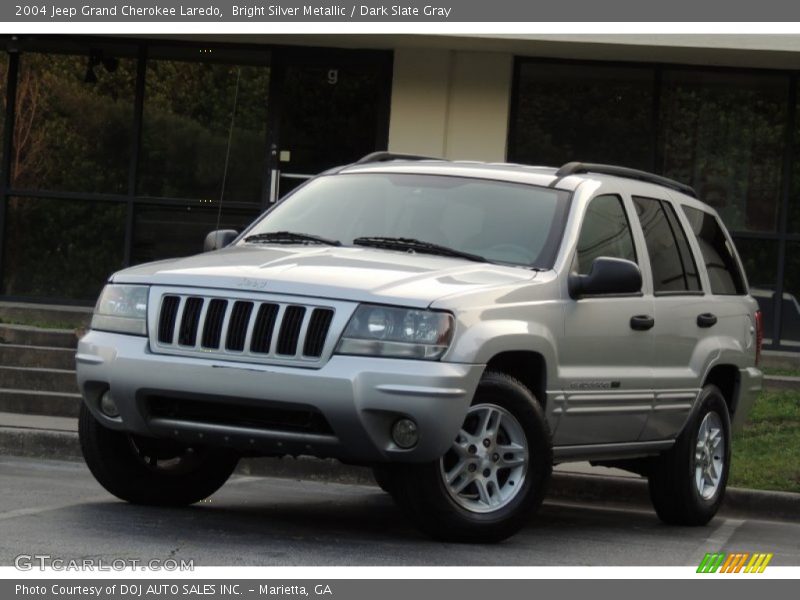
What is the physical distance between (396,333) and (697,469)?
2996 mm

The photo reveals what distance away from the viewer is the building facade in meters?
17.0

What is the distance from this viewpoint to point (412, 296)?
7145mm

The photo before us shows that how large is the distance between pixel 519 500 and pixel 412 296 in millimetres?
1101

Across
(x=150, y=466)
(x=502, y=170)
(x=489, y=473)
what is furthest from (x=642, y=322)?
(x=150, y=466)

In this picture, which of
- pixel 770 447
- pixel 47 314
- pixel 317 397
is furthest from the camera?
pixel 47 314

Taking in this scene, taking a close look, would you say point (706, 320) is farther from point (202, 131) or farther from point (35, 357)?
point (202, 131)

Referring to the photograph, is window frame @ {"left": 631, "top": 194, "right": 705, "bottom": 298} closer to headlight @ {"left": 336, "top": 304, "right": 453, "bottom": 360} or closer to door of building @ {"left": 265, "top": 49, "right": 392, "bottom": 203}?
headlight @ {"left": 336, "top": 304, "right": 453, "bottom": 360}

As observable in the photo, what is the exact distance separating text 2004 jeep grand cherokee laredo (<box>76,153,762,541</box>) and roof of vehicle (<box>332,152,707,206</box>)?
0.7 inches

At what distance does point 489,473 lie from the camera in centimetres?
746

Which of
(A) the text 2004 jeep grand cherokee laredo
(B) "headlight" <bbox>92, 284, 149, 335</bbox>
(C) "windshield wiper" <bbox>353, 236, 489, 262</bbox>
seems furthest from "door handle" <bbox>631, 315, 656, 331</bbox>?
(B) "headlight" <bbox>92, 284, 149, 335</bbox>

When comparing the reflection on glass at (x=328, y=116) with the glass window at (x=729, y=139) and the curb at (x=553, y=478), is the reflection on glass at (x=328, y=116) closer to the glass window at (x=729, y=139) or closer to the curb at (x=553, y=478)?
the glass window at (x=729, y=139)

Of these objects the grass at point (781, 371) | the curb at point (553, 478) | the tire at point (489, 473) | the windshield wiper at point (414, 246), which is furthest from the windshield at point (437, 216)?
the grass at point (781, 371)

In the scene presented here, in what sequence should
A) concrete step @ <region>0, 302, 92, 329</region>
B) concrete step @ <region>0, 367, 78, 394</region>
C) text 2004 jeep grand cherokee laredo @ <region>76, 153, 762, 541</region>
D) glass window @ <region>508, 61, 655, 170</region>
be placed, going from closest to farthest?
text 2004 jeep grand cherokee laredo @ <region>76, 153, 762, 541</region> < concrete step @ <region>0, 367, 78, 394</region> < concrete step @ <region>0, 302, 92, 329</region> < glass window @ <region>508, 61, 655, 170</region>

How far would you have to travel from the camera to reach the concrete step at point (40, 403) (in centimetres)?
1277
